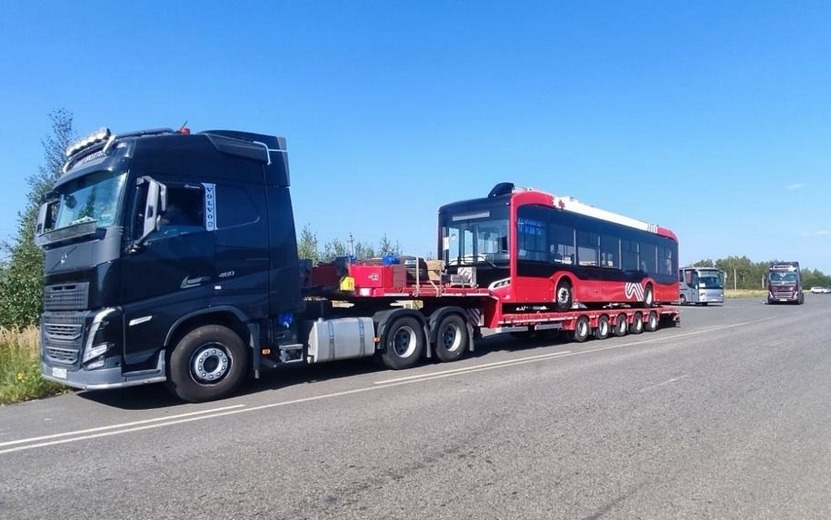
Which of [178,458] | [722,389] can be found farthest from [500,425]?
[722,389]

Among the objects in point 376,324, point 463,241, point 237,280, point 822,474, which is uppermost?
point 463,241

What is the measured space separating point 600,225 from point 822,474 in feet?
41.9

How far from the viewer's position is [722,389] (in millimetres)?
8727

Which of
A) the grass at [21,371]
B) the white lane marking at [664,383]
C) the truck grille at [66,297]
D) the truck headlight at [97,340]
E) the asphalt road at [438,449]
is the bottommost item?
the asphalt road at [438,449]

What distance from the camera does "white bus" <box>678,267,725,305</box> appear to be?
1681 inches

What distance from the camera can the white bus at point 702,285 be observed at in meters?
42.7

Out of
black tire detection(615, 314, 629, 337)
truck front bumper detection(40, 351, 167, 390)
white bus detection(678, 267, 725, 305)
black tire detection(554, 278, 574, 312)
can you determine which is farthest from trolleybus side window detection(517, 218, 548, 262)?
white bus detection(678, 267, 725, 305)

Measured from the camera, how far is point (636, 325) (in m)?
19.1

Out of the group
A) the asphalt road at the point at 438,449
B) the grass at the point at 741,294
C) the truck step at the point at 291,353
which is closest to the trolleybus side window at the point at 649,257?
the asphalt road at the point at 438,449

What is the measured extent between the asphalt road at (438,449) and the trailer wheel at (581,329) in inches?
236

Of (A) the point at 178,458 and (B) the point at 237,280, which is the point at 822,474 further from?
(B) the point at 237,280

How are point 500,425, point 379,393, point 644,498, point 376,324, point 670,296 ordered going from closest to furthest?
point 644,498, point 500,425, point 379,393, point 376,324, point 670,296

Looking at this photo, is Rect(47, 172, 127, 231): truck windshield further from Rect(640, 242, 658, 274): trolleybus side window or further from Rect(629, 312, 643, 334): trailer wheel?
Rect(640, 242, 658, 274): trolleybus side window

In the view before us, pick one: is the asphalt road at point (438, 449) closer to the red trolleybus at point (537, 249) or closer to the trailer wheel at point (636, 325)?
the red trolleybus at point (537, 249)
